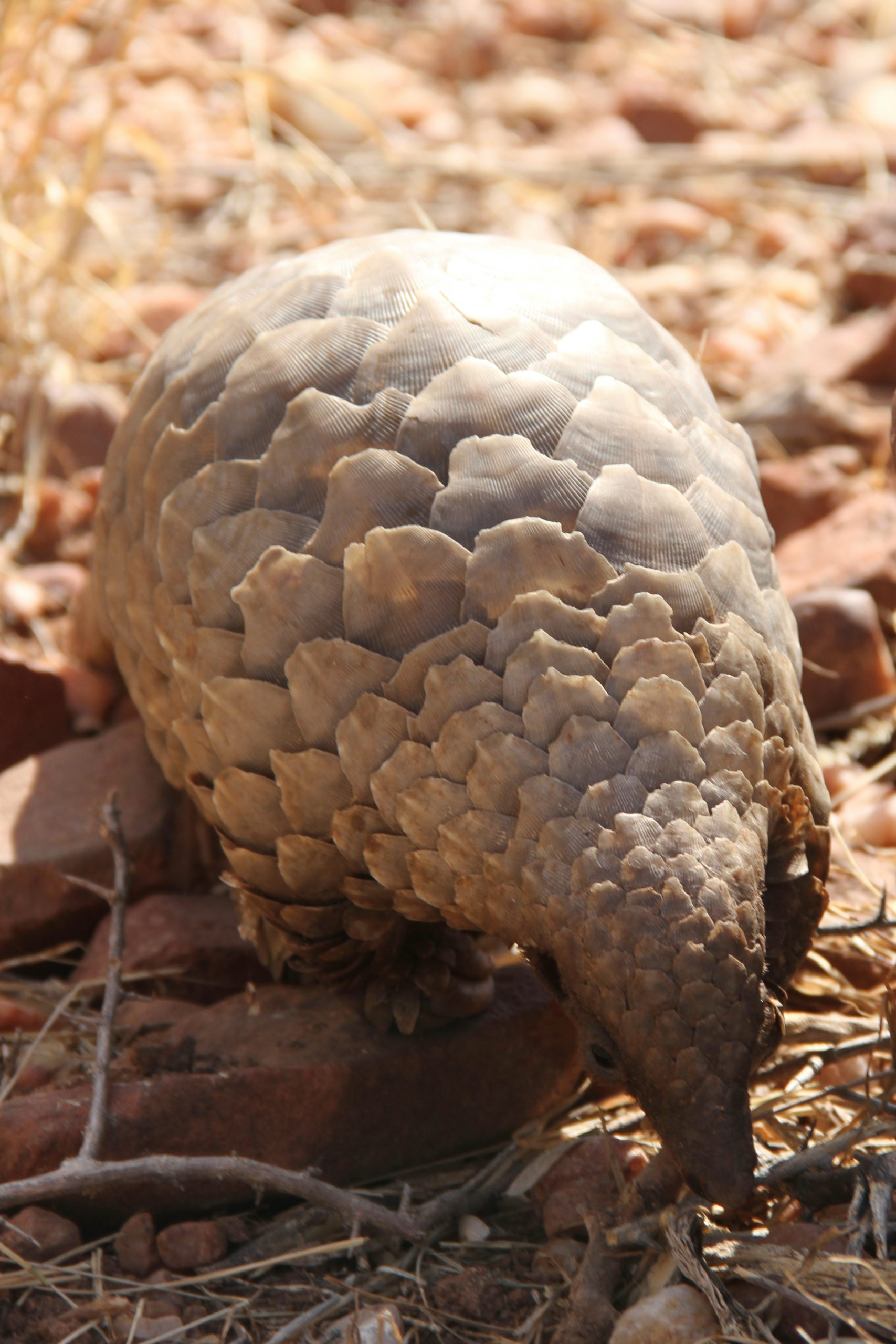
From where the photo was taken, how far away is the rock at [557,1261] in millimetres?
2008

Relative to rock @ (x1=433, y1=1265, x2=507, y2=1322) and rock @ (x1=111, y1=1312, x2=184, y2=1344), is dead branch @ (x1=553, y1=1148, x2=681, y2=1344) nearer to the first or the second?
rock @ (x1=433, y1=1265, x2=507, y2=1322)

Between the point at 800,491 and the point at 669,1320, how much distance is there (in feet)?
8.81

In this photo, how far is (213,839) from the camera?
2.95 metres

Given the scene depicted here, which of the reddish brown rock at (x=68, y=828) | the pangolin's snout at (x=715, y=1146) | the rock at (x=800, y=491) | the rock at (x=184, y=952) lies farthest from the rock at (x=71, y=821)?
the rock at (x=800, y=491)

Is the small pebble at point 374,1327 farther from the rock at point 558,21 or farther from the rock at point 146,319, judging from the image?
the rock at point 558,21

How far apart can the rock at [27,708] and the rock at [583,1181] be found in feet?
5.66

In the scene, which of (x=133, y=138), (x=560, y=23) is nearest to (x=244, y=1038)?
(x=133, y=138)

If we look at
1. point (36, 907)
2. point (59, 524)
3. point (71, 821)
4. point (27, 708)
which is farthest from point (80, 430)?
point (36, 907)

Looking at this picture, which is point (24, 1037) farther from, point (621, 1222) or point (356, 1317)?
point (621, 1222)

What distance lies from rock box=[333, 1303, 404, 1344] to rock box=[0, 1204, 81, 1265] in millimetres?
483

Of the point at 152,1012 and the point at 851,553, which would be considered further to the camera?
the point at 851,553

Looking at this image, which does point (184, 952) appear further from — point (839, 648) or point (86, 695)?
point (839, 648)

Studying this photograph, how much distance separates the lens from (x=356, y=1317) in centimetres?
192

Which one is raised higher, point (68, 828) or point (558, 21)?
point (558, 21)
